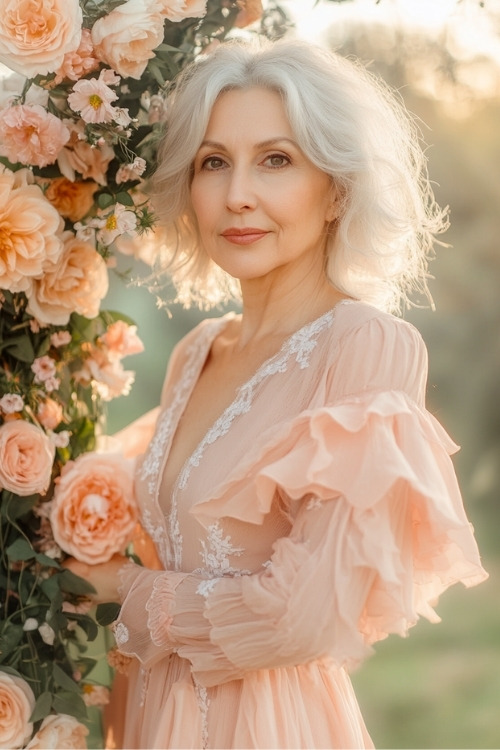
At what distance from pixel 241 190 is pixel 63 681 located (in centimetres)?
98

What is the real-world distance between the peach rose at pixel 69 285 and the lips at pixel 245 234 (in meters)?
0.28

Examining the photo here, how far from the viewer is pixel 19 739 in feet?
5.38

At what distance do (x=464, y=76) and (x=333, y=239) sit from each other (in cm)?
301

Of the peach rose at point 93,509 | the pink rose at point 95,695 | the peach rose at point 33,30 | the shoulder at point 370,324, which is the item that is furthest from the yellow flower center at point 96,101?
the pink rose at point 95,695

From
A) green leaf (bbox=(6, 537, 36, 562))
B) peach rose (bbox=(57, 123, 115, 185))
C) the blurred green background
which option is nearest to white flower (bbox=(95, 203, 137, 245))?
peach rose (bbox=(57, 123, 115, 185))

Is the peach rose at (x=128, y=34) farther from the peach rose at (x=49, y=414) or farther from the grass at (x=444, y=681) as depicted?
the grass at (x=444, y=681)

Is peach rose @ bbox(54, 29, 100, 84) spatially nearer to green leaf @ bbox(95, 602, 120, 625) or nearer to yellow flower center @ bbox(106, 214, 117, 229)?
yellow flower center @ bbox(106, 214, 117, 229)

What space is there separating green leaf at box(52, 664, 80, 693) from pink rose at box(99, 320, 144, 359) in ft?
2.12

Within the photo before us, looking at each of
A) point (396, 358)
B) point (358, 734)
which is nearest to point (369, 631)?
point (358, 734)

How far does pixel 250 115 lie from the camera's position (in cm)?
172

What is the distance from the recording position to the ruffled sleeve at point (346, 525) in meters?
1.38

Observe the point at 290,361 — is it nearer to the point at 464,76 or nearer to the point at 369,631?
the point at 369,631

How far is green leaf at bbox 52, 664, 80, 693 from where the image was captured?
1.71 metres

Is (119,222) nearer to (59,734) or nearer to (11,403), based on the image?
(11,403)
